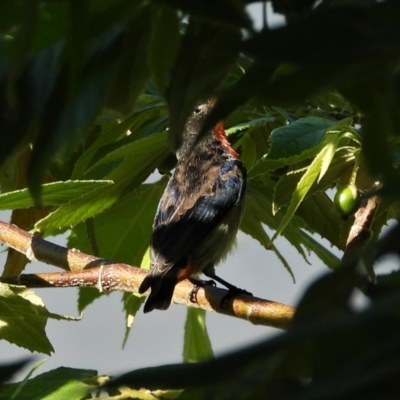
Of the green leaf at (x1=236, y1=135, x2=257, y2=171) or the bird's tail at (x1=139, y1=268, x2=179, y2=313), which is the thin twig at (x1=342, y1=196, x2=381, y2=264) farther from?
the bird's tail at (x1=139, y1=268, x2=179, y2=313)

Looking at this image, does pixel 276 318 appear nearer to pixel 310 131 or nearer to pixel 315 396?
pixel 310 131

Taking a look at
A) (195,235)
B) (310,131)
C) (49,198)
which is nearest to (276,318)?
(310,131)

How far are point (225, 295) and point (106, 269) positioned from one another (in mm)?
302

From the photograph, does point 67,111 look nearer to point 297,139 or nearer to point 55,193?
point 297,139

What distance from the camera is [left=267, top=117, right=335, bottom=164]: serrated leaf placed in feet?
4.65

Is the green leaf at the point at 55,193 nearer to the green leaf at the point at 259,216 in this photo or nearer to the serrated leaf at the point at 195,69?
the green leaf at the point at 259,216

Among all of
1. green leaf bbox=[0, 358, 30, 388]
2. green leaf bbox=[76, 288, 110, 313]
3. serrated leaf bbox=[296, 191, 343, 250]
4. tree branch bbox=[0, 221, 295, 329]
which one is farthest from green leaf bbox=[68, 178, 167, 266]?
green leaf bbox=[0, 358, 30, 388]

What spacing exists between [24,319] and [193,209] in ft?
5.35

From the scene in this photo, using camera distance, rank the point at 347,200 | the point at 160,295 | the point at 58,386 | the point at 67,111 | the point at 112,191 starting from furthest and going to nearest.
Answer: the point at 160,295 < the point at 112,191 < the point at 347,200 < the point at 58,386 < the point at 67,111

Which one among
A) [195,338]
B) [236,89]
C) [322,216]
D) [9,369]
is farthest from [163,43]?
[195,338]

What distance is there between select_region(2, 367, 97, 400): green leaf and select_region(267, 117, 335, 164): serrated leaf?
19.2 inches

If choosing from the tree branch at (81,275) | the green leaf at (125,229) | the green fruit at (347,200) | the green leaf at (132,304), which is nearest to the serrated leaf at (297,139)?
the green fruit at (347,200)

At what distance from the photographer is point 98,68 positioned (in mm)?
708

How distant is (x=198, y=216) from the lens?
3.26 meters
